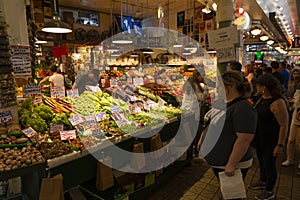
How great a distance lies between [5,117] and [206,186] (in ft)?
10.0

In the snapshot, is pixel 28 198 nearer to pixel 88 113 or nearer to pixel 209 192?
pixel 88 113

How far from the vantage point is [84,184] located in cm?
302

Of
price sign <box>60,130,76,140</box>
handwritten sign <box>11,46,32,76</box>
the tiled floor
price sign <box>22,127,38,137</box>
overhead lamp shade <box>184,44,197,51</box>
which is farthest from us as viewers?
overhead lamp shade <box>184,44,197,51</box>

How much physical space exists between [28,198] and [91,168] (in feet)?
2.43

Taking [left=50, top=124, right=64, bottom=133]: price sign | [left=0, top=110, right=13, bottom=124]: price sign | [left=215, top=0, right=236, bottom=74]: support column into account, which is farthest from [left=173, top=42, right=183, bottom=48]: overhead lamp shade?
[left=0, top=110, right=13, bottom=124]: price sign

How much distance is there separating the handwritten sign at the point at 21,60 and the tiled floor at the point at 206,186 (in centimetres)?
250

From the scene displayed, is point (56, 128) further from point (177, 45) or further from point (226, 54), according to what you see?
point (177, 45)

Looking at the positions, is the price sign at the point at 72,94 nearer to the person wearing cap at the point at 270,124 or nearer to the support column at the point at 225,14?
the support column at the point at 225,14

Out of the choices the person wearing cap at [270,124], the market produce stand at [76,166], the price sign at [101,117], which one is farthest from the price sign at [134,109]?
the person wearing cap at [270,124]

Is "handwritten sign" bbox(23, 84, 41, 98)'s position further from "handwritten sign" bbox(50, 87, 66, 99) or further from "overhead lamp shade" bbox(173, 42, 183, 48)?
"overhead lamp shade" bbox(173, 42, 183, 48)

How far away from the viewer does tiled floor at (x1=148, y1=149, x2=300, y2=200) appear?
11.8 feet

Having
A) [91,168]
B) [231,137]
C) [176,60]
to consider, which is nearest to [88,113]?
[91,168]

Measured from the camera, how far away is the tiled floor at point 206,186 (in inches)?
141

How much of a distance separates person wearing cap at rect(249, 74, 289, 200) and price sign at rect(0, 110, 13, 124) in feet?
10.2
